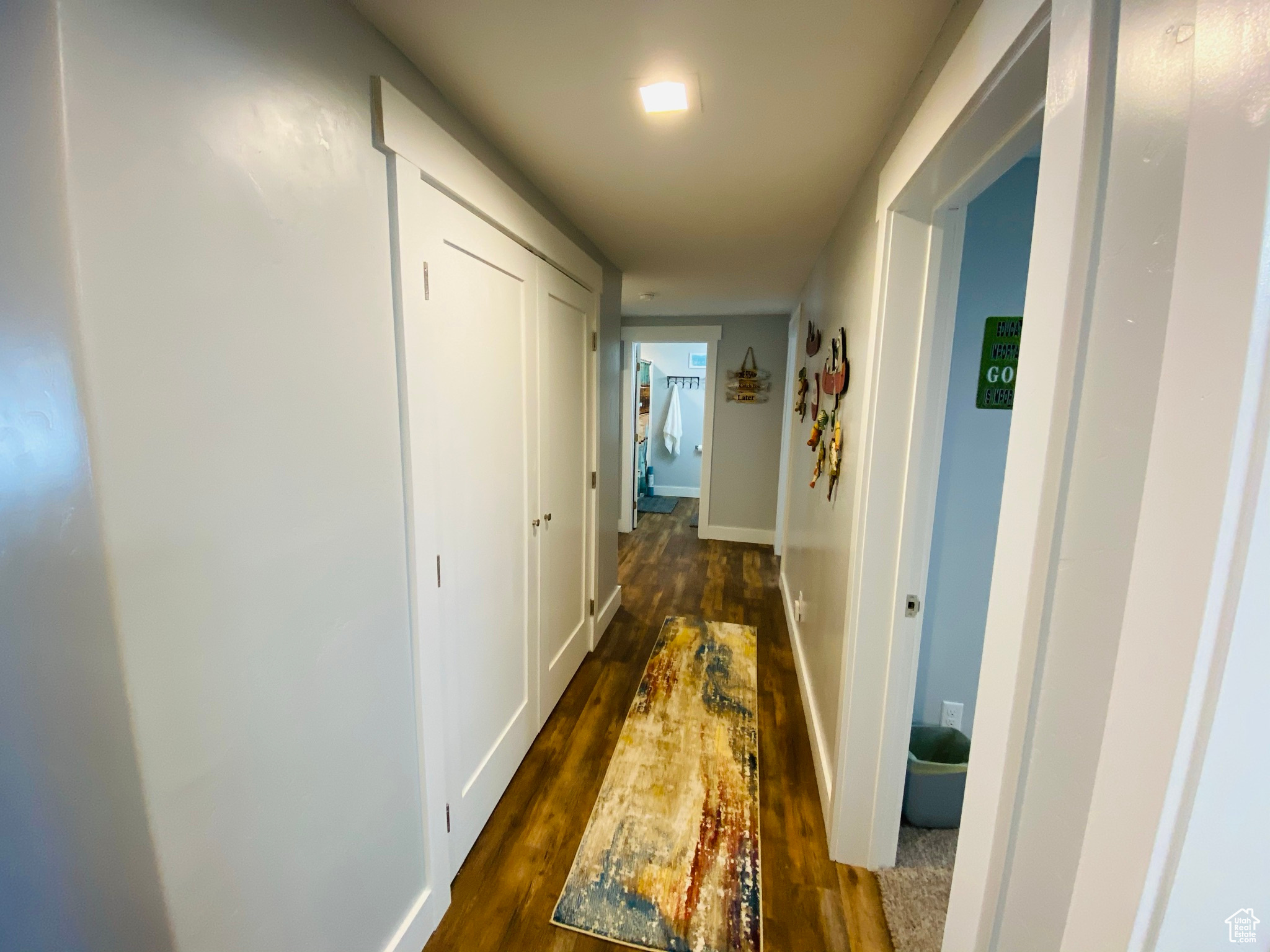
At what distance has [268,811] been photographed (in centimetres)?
83

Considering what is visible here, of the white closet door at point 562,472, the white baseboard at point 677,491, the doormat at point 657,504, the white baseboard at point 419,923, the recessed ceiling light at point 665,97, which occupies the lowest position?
the white baseboard at point 419,923

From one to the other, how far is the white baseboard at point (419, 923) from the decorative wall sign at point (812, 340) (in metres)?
2.62

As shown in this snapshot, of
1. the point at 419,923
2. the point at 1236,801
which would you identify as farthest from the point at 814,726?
the point at 1236,801

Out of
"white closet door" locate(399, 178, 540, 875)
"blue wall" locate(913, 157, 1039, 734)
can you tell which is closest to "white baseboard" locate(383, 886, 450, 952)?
"white closet door" locate(399, 178, 540, 875)

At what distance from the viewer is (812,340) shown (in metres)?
2.63

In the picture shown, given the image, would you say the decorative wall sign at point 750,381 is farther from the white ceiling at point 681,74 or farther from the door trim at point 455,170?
the door trim at point 455,170

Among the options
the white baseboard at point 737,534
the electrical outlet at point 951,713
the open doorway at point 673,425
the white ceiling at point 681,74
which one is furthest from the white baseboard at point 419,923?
the open doorway at point 673,425

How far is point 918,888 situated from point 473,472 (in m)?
1.86

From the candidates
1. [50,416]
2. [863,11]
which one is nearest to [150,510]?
[50,416]

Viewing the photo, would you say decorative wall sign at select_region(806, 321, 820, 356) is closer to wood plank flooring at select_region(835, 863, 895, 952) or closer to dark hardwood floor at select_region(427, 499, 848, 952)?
dark hardwood floor at select_region(427, 499, 848, 952)

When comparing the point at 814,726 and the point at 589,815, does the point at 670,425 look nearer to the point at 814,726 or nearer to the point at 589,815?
the point at 814,726

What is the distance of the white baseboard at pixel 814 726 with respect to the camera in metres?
1.68

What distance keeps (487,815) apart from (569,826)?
0.29m

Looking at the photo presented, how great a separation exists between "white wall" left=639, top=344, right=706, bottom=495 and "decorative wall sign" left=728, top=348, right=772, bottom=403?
86.4 inches
